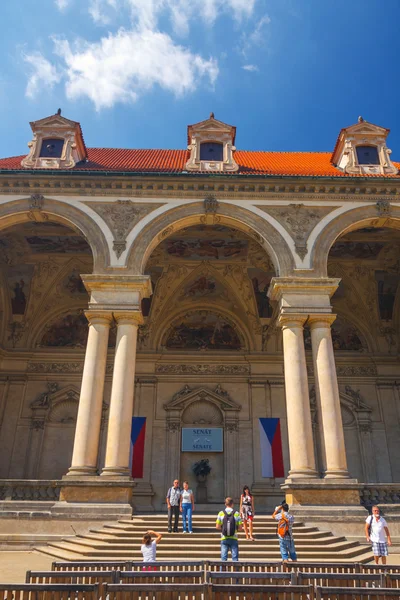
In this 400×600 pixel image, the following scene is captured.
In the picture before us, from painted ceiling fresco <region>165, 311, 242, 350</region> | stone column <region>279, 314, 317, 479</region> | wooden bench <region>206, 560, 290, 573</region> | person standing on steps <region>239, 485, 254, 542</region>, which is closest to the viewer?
wooden bench <region>206, 560, 290, 573</region>

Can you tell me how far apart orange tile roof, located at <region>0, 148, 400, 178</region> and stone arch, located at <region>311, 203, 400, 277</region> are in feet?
5.02

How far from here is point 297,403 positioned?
1473 centimetres

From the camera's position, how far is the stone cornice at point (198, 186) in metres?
17.7

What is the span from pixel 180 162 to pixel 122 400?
12568 millimetres

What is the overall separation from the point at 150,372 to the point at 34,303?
688 centimetres

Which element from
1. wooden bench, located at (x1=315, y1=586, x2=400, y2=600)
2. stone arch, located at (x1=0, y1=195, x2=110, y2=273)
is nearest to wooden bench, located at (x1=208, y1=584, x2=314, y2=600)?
wooden bench, located at (x1=315, y1=586, x2=400, y2=600)

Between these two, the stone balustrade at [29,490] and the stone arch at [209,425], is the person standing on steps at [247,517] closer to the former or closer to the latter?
the stone balustrade at [29,490]

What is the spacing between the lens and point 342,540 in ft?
39.8

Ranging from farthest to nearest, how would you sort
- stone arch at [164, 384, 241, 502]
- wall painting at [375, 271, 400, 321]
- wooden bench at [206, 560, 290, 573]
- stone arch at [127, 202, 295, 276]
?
1. wall painting at [375, 271, 400, 321]
2. stone arch at [164, 384, 241, 502]
3. stone arch at [127, 202, 295, 276]
4. wooden bench at [206, 560, 290, 573]

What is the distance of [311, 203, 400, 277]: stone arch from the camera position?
55.4ft

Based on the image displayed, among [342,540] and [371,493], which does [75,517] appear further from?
[371,493]

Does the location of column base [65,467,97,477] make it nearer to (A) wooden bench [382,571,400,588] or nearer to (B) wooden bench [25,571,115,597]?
(B) wooden bench [25,571,115,597]

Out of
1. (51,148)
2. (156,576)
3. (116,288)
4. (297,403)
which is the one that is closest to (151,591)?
(156,576)

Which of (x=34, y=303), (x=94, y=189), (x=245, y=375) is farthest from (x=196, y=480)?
(x=94, y=189)
